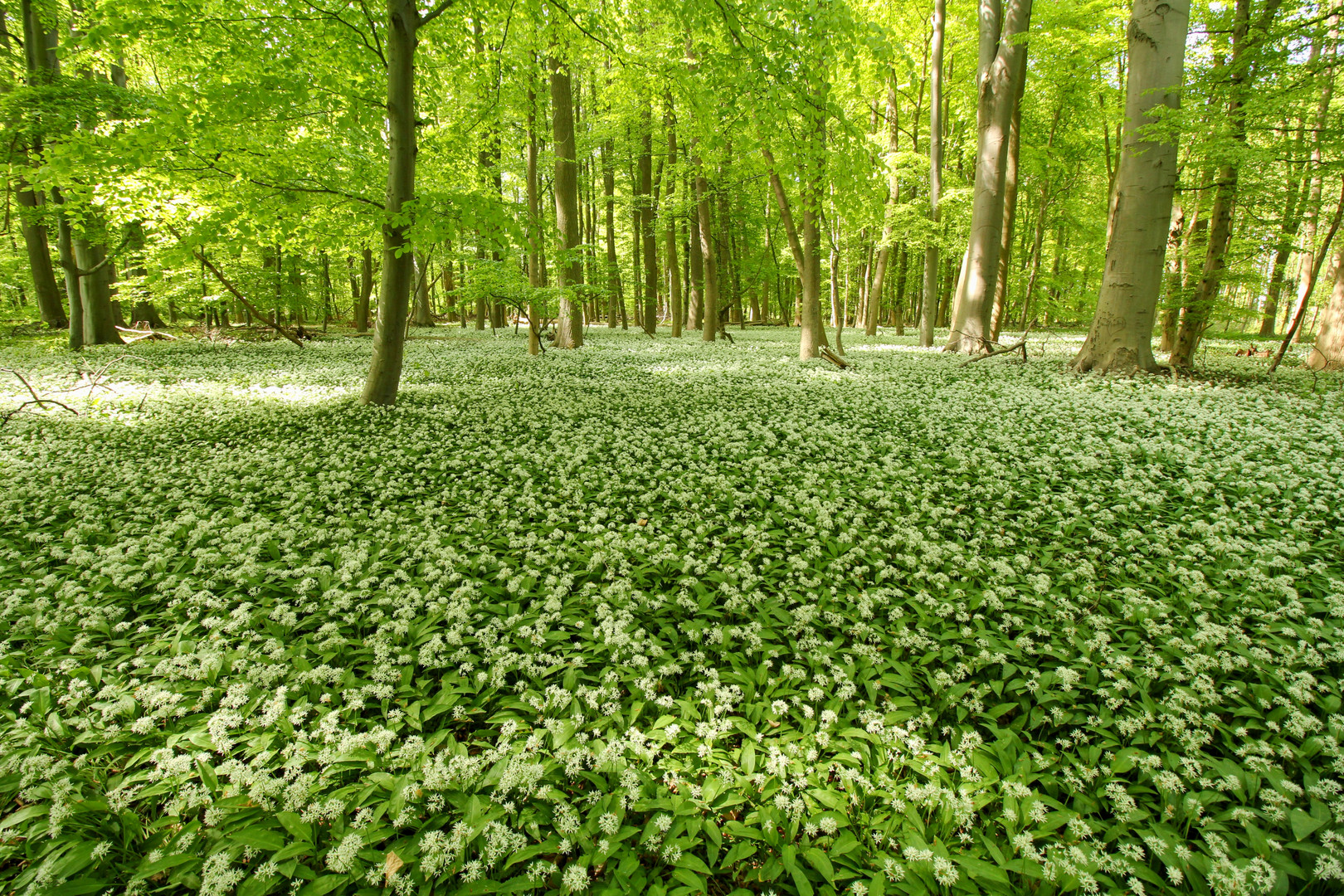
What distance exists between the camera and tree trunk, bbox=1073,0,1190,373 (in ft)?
31.5

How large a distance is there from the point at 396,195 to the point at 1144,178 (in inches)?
514

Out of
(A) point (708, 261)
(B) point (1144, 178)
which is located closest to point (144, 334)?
(A) point (708, 261)

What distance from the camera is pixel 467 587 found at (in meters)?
3.61

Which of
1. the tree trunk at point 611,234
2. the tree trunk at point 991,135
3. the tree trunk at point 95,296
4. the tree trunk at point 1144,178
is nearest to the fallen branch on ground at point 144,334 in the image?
the tree trunk at point 95,296

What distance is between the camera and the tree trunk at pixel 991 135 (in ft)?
42.1

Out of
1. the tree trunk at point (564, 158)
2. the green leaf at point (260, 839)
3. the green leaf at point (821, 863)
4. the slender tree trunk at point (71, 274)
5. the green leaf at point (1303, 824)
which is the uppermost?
the tree trunk at point (564, 158)

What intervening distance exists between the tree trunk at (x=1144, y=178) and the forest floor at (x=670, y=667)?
14.0 feet

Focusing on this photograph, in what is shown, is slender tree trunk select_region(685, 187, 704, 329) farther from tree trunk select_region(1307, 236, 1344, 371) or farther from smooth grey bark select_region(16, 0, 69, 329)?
smooth grey bark select_region(16, 0, 69, 329)

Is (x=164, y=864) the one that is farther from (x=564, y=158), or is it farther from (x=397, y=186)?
(x=564, y=158)

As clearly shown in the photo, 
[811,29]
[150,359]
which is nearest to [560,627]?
[811,29]

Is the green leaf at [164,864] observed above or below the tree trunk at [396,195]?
below

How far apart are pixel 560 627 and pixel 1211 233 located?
14903mm

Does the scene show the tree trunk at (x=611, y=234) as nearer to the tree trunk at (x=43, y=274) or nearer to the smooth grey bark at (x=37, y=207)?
the smooth grey bark at (x=37, y=207)

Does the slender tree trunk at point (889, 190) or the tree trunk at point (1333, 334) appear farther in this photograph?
the slender tree trunk at point (889, 190)
